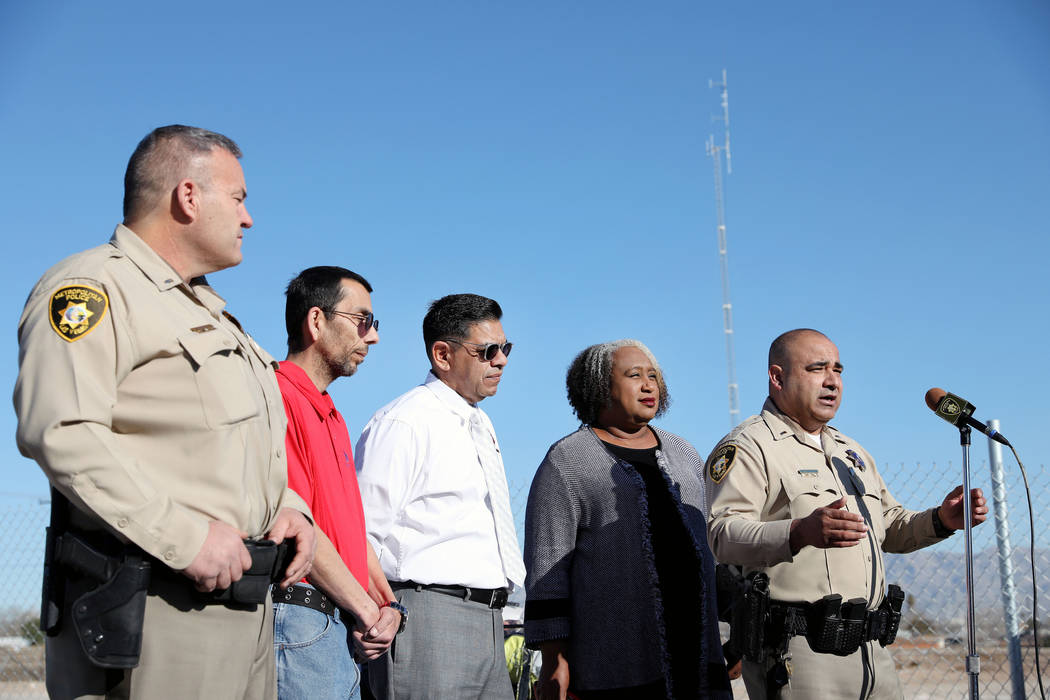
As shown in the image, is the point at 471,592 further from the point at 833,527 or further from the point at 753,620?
the point at 833,527

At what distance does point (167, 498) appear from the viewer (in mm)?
2219

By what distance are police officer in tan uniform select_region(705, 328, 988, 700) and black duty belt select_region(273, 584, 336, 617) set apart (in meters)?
1.76

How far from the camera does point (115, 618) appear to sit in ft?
7.08

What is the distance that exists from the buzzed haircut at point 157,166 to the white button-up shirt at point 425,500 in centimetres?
160

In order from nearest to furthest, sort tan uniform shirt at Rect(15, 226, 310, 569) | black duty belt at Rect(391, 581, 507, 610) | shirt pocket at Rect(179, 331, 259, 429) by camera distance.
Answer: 1. tan uniform shirt at Rect(15, 226, 310, 569)
2. shirt pocket at Rect(179, 331, 259, 429)
3. black duty belt at Rect(391, 581, 507, 610)

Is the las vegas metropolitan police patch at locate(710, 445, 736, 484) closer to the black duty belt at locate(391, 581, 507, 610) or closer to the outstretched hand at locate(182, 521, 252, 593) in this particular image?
the black duty belt at locate(391, 581, 507, 610)

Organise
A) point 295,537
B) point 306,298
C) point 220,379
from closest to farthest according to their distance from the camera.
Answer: point 220,379
point 295,537
point 306,298

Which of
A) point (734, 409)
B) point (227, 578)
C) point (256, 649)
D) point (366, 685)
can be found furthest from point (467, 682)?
point (734, 409)

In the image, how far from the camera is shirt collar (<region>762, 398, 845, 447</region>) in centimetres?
454

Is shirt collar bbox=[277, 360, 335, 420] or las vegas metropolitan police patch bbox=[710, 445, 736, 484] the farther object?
las vegas metropolitan police patch bbox=[710, 445, 736, 484]

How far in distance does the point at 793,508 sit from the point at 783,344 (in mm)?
853

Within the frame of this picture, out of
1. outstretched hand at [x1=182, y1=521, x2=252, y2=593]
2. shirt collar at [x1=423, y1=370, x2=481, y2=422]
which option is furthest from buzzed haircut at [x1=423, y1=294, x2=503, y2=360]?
outstretched hand at [x1=182, y1=521, x2=252, y2=593]

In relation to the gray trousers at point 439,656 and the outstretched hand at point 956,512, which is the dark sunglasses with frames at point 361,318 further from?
the outstretched hand at point 956,512

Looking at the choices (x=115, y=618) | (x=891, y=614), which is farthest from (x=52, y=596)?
(x=891, y=614)
